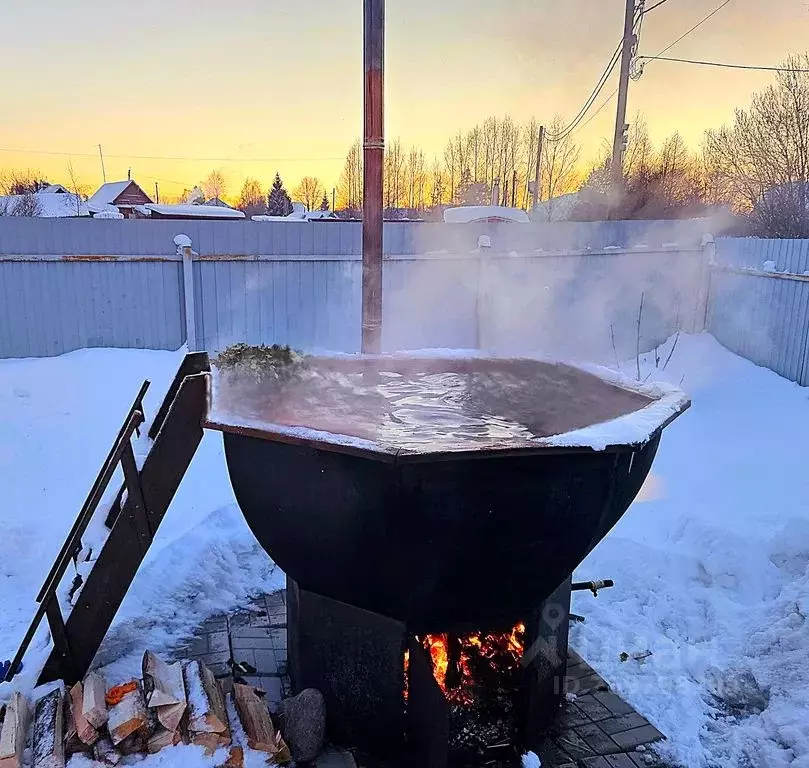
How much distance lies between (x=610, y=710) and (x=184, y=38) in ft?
23.5

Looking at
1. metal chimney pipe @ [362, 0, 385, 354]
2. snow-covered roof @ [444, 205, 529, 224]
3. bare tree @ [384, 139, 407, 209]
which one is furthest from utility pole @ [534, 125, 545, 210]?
metal chimney pipe @ [362, 0, 385, 354]

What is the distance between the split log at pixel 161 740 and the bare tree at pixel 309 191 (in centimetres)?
5121

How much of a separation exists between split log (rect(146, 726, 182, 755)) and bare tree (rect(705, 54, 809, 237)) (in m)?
15.1

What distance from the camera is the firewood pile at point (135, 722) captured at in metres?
2.16

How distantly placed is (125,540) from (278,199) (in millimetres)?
44680

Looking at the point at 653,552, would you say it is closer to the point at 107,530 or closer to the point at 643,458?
the point at 643,458

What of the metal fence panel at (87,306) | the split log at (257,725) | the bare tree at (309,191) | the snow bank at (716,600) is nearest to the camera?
the split log at (257,725)

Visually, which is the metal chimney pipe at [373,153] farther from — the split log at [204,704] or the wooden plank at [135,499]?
the split log at [204,704]

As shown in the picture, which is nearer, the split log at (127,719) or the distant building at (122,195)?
the split log at (127,719)

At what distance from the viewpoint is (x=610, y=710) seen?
9.31ft

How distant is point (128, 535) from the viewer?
2.54 metres

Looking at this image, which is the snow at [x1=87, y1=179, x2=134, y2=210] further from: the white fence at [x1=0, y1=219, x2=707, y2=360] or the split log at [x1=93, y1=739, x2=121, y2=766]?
the split log at [x1=93, y1=739, x2=121, y2=766]

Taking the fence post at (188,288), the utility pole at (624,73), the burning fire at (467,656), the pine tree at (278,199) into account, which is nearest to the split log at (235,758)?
the burning fire at (467,656)

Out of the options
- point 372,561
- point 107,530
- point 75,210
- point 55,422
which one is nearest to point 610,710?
point 372,561
